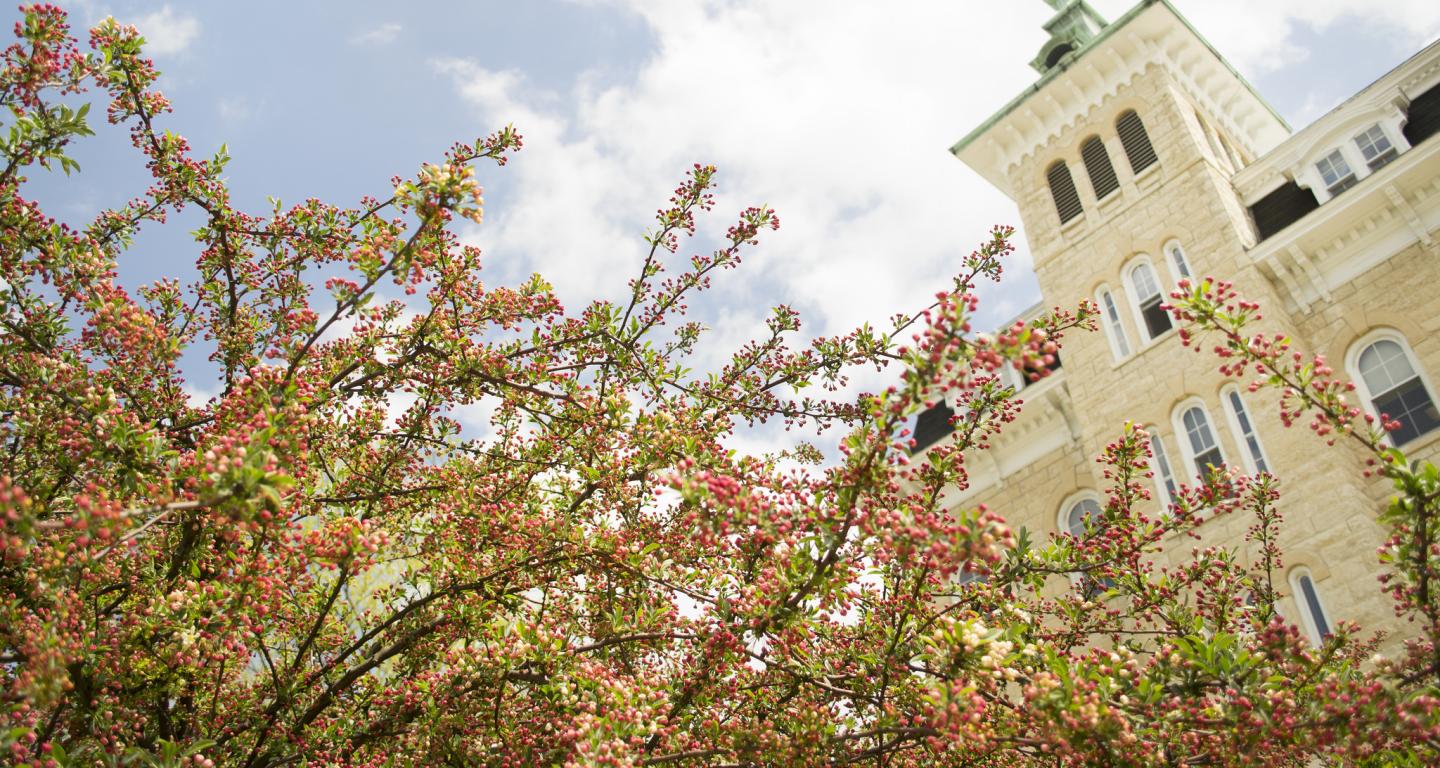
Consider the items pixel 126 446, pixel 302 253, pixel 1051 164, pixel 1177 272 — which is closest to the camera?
A: pixel 126 446

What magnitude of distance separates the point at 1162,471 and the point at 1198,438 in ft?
2.60

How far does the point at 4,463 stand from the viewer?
5.06 metres

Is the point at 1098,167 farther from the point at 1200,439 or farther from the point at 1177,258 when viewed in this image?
the point at 1200,439

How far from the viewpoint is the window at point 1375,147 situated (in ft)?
50.1

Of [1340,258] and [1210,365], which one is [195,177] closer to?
[1210,365]

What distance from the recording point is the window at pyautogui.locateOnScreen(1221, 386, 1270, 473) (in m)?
14.5

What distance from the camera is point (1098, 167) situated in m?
19.8

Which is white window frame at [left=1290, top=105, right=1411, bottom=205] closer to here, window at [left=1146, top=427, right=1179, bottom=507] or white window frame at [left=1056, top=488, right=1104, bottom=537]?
window at [left=1146, top=427, right=1179, bottom=507]

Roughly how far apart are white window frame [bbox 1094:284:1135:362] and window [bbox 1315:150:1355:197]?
3.82 meters

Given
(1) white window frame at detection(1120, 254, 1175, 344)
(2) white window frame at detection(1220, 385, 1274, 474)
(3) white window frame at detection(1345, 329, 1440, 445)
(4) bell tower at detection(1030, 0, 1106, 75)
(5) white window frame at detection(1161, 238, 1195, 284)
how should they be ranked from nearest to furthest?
(3) white window frame at detection(1345, 329, 1440, 445)
(2) white window frame at detection(1220, 385, 1274, 474)
(5) white window frame at detection(1161, 238, 1195, 284)
(1) white window frame at detection(1120, 254, 1175, 344)
(4) bell tower at detection(1030, 0, 1106, 75)

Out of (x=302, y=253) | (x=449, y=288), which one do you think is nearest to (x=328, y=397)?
(x=449, y=288)

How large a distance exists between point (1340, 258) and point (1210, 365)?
2586mm

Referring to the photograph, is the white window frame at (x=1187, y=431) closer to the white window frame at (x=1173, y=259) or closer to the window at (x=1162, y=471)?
the window at (x=1162, y=471)

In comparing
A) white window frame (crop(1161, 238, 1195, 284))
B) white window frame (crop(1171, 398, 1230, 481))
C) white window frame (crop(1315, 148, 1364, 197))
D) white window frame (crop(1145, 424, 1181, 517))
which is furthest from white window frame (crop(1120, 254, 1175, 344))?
white window frame (crop(1315, 148, 1364, 197))
